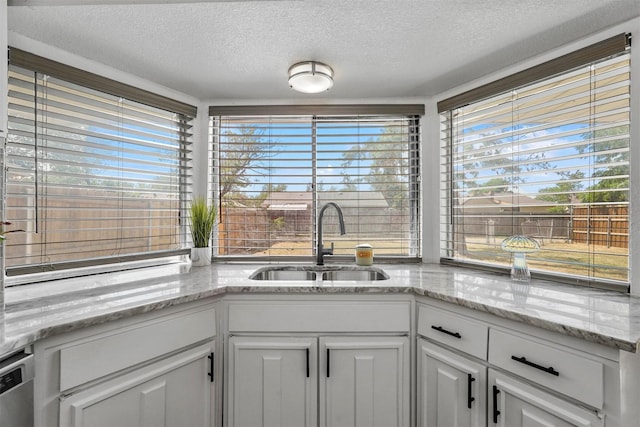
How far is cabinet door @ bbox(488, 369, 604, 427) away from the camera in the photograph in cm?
105

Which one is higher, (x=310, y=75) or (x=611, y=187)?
(x=310, y=75)

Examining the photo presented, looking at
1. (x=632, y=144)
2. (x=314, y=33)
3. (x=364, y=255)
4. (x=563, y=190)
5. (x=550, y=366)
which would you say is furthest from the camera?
(x=364, y=255)

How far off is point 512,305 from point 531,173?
2.87 feet

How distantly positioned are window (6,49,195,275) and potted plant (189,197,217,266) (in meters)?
0.16

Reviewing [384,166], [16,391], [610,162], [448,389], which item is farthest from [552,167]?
[16,391]

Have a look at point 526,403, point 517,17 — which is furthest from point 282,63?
point 526,403

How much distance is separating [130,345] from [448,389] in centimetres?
135

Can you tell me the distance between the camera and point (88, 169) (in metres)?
1.79

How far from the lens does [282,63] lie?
70.9 inches

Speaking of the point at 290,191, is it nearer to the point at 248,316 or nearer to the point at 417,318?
the point at 248,316

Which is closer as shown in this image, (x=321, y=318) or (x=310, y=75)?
(x=321, y=318)

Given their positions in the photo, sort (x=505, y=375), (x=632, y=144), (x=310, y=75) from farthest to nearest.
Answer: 1. (x=310, y=75)
2. (x=632, y=144)
3. (x=505, y=375)

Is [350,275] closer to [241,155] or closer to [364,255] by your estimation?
[364,255]

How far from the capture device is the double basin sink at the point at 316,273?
2105 millimetres
